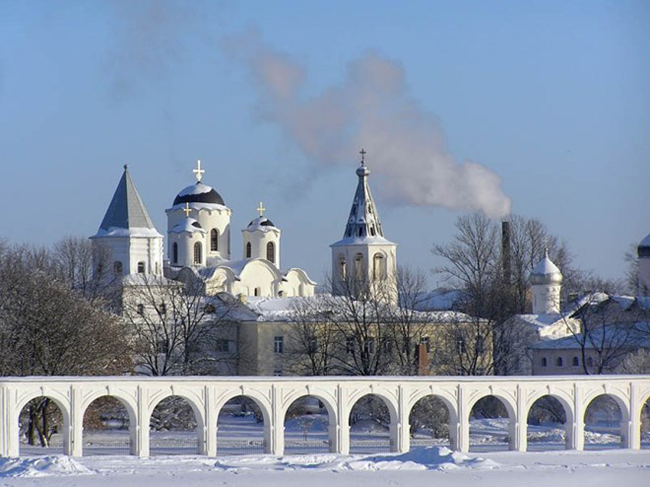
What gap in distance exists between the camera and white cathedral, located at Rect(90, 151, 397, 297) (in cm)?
6862

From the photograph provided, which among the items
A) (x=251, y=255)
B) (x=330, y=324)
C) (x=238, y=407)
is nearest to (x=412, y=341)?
(x=330, y=324)

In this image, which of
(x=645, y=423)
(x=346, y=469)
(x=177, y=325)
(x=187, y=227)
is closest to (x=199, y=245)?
(x=187, y=227)

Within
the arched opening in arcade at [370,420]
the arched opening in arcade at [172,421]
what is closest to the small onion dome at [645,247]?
the arched opening in arcade at [370,420]

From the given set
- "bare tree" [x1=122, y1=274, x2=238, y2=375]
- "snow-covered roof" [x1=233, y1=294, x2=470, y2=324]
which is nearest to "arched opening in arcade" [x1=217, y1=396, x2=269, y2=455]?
"bare tree" [x1=122, y1=274, x2=238, y2=375]

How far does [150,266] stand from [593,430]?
24473 millimetres

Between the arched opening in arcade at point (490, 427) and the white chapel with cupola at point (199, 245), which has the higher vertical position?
the white chapel with cupola at point (199, 245)

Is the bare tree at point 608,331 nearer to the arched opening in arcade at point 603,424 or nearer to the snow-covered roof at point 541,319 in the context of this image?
the snow-covered roof at point 541,319

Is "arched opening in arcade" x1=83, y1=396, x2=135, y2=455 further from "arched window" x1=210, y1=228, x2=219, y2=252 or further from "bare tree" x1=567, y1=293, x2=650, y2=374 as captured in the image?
"arched window" x1=210, y1=228, x2=219, y2=252

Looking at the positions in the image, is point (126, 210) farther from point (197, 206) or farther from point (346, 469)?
point (346, 469)

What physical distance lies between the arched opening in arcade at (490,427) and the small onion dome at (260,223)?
82.5ft

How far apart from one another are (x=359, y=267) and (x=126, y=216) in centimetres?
1085

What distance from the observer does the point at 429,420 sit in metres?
49.9

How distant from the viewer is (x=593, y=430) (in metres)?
49.6

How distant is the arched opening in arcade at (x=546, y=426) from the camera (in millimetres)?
45681
